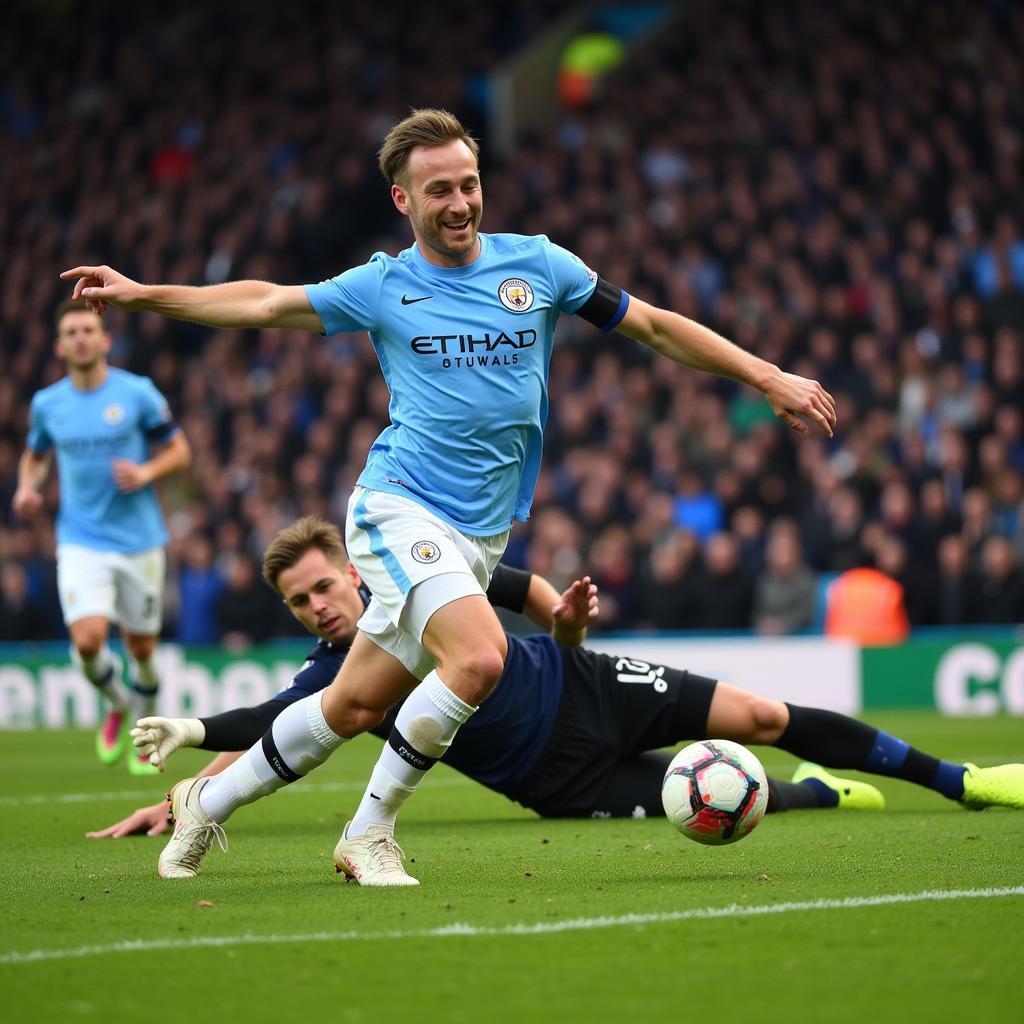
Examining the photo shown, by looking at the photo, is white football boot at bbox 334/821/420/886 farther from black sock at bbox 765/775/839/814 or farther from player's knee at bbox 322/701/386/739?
black sock at bbox 765/775/839/814

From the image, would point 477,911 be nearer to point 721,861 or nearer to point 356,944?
point 356,944

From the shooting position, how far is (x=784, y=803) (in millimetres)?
7582

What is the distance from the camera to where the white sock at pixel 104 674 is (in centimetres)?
1093

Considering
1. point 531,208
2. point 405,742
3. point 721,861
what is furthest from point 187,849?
point 531,208


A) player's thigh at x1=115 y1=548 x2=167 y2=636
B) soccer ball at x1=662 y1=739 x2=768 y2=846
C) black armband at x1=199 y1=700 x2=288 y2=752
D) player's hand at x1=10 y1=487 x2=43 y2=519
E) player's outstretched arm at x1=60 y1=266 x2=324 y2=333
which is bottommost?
soccer ball at x1=662 y1=739 x2=768 y2=846

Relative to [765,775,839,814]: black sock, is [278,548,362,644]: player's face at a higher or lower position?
higher

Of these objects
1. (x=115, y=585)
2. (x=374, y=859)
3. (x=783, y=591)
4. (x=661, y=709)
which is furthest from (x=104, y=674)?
(x=783, y=591)

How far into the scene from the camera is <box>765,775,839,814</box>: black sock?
745cm

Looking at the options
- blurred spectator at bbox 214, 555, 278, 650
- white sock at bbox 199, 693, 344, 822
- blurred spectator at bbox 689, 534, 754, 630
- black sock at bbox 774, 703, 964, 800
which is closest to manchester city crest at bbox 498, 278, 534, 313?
white sock at bbox 199, 693, 344, 822

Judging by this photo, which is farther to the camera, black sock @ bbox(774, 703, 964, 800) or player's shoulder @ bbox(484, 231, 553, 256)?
black sock @ bbox(774, 703, 964, 800)

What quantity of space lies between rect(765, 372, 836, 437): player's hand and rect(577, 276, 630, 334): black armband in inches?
22.7

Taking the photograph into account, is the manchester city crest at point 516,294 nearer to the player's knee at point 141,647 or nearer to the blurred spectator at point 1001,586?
the player's knee at point 141,647

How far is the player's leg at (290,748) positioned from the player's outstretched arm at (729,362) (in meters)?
1.32

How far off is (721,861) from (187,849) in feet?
5.83
